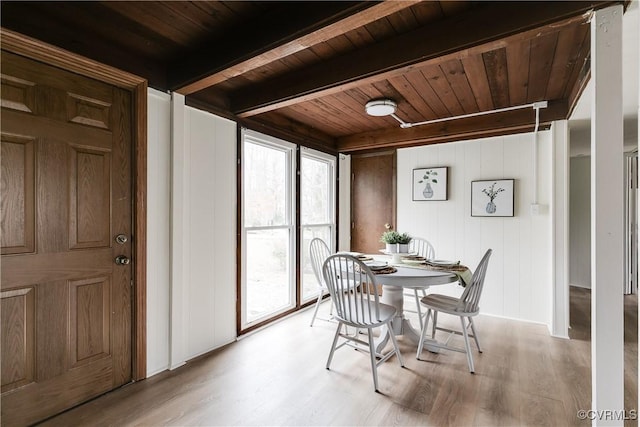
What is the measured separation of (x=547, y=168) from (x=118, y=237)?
400cm

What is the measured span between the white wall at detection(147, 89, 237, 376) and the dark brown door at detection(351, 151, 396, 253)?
2.21 metres

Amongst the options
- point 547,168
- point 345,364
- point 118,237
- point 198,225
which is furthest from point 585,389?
point 118,237

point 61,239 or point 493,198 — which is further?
point 493,198

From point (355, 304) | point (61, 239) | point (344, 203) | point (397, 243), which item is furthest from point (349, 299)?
point (344, 203)

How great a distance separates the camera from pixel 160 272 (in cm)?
236

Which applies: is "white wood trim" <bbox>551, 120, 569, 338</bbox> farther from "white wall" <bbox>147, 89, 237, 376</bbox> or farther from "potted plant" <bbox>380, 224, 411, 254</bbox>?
"white wall" <bbox>147, 89, 237, 376</bbox>

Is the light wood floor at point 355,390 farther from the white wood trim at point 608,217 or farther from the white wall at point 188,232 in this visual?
the white wood trim at point 608,217

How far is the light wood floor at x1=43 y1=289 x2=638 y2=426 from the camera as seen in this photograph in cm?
186

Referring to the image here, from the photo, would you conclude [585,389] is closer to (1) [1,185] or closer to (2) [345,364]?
(2) [345,364]

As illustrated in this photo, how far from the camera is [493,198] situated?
3.71m

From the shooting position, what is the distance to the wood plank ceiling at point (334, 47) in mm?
1607

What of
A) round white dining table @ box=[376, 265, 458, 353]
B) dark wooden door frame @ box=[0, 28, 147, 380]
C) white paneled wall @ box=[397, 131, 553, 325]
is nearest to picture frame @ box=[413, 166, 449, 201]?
white paneled wall @ box=[397, 131, 553, 325]

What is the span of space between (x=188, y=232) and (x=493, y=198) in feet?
10.8

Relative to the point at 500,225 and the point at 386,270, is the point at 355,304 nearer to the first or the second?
the point at 386,270
